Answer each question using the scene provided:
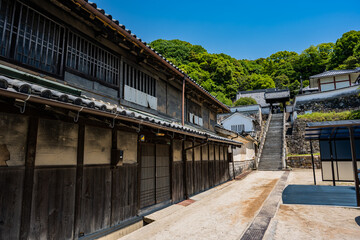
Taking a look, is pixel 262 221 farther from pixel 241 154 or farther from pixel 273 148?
pixel 273 148

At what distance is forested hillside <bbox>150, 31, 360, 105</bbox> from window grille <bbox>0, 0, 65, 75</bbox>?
51.1 meters

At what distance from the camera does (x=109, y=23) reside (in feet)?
21.0

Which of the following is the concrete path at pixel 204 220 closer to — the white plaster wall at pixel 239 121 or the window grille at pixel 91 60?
the window grille at pixel 91 60

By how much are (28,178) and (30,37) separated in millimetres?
3719

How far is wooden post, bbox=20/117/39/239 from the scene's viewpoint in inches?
159

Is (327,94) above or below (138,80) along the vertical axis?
above

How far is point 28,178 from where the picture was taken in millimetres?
4199

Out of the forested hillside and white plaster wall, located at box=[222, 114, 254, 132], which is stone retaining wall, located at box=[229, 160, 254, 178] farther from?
the forested hillside

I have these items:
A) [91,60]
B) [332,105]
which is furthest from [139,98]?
[332,105]

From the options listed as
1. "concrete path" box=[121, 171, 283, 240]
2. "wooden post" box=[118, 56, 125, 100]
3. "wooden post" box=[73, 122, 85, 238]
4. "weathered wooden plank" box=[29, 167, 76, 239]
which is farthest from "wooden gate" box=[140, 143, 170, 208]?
"weathered wooden plank" box=[29, 167, 76, 239]

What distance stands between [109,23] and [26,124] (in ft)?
12.6

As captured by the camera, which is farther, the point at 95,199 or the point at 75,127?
the point at 95,199

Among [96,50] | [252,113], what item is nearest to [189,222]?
[96,50]

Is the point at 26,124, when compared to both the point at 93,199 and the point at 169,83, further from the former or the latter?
the point at 169,83
